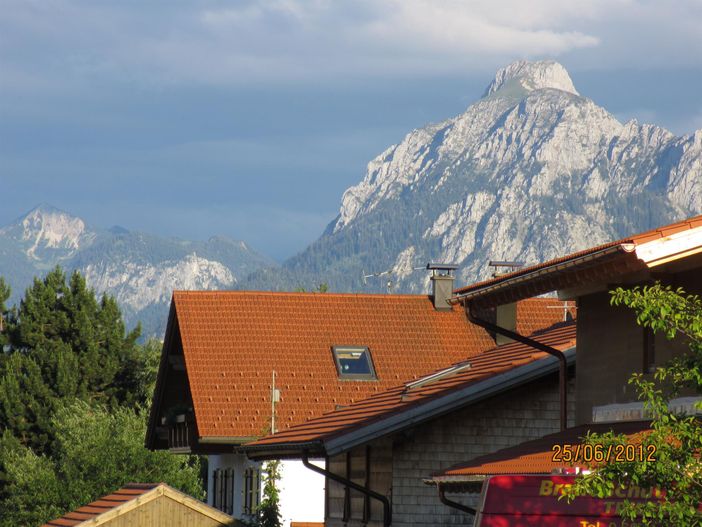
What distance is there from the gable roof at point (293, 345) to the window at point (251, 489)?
1481 millimetres

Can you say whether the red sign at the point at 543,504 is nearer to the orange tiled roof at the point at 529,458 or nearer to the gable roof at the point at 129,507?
the orange tiled roof at the point at 529,458

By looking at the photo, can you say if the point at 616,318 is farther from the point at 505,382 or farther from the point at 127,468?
the point at 127,468

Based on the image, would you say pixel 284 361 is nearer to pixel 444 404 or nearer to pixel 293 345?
pixel 293 345

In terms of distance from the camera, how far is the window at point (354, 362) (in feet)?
116

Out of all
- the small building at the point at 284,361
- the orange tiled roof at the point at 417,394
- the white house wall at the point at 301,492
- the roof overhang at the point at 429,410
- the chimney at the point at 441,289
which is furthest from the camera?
the chimney at the point at 441,289

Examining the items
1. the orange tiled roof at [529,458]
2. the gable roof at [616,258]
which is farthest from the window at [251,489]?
the gable roof at [616,258]

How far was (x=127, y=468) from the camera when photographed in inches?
1766

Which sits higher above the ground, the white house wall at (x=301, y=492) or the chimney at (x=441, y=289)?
the chimney at (x=441, y=289)

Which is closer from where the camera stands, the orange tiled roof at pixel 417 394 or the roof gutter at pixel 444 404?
the roof gutter at pixel 444 404

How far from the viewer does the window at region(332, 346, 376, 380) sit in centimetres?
3525

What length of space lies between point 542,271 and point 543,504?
172 inches

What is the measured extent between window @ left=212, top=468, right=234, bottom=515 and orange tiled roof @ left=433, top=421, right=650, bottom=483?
74.3 feet

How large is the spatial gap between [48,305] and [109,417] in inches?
501
